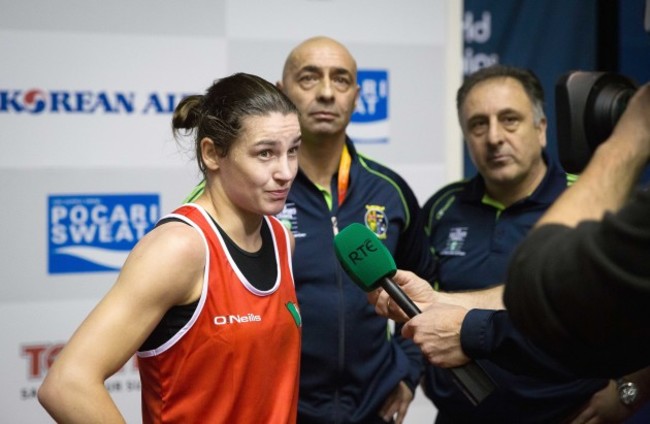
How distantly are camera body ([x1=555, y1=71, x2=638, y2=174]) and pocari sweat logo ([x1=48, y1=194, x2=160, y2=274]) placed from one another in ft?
6.29

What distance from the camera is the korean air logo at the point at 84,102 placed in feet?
8.95

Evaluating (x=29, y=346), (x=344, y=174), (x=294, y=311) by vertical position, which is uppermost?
(x=344, y=174)

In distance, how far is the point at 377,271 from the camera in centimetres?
155

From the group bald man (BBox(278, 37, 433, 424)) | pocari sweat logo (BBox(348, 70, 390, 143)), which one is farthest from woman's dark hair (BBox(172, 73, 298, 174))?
pocari sweat logo (BBox(348, 70, 390, 143))

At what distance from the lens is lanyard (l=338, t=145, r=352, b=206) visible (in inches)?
93.1

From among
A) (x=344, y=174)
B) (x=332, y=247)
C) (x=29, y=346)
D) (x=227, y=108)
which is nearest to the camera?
(x=227, y=108)

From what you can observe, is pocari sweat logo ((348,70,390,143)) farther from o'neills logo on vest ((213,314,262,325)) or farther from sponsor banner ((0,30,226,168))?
o'neills logo on vest ((213,314,262,325))

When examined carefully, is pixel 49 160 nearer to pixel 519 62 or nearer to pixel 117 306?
pixel 117 306

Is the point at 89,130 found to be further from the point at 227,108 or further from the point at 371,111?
the point at 227,108

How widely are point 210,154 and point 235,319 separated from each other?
37cm

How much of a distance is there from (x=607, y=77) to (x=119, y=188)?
1945 millimetres

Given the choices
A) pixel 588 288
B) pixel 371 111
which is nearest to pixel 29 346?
pixel 371 111

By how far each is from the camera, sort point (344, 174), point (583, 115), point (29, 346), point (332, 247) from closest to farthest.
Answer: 1. point (583, 115)
2. point (332, 247)
3. point (344, 174)
4. point (29, 346)

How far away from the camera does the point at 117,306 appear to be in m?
1.48
